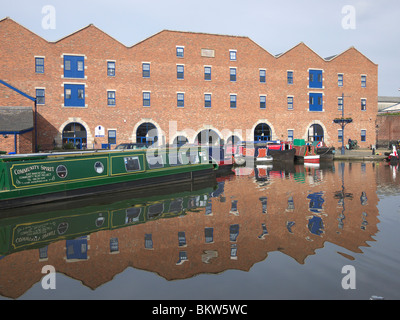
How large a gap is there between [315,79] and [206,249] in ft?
119

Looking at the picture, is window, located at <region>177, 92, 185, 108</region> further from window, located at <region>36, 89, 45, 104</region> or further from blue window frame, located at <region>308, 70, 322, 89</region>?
blue window frame, located at <region>308, 70, 322, 89</region>

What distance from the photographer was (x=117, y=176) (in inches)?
564

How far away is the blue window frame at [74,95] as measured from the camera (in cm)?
3059

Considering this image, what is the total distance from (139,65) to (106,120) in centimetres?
644

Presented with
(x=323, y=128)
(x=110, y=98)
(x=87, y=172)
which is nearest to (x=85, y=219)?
(x=87, y=172)

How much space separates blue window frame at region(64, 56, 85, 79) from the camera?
30.6m

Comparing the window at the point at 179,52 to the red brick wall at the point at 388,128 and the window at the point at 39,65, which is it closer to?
the window at the point at 39,65

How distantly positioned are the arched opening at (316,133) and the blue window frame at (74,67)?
25922 millimetres

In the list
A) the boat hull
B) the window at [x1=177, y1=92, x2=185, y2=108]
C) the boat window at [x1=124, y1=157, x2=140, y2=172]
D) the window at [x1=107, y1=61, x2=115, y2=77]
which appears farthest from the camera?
the window at [x1=177, y1=92, x2=185, y2=108]

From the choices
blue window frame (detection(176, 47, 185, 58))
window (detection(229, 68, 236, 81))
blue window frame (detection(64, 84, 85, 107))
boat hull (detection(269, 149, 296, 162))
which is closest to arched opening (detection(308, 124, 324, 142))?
boat hull (detection(269, 149, 296, 162))

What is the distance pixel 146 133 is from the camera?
33.3 meters

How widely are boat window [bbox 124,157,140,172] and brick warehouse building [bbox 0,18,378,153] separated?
12940 millimetres

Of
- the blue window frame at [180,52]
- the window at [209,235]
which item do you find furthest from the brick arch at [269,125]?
the window at [209,235]
